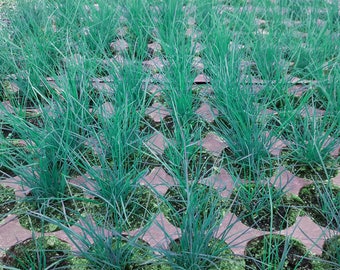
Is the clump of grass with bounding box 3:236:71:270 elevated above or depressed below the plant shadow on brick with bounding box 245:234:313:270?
above

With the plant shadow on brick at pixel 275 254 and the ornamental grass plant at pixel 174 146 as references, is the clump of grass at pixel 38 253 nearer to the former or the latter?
the ornamental grass plant at pixel 174 146

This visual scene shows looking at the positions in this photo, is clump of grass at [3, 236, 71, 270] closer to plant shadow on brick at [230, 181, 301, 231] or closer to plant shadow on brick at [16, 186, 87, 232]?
plant shadow on brick at [16, 186, 87, 232]

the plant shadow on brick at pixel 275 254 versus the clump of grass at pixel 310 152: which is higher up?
the clump of grass at pixel 310 152

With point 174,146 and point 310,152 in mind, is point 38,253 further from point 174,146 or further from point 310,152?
point 310,152

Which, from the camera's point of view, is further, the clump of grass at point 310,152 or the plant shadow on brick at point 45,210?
the clump of grass at point 310,152

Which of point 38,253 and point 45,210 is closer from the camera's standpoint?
point 38,253

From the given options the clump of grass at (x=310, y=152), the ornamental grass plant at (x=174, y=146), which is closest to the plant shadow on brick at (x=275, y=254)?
the ornamental grass plant at (x=174, y=146)

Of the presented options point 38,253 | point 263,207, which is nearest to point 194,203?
point 263,207

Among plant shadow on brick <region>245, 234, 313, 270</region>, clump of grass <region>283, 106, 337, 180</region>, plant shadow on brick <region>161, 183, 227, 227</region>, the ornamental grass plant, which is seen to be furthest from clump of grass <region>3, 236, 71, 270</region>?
clump of grass <region>283, 106, 337, 180</region>

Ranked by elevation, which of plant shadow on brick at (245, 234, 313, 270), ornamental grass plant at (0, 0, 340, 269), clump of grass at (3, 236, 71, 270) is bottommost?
plant shadow on brick at (245, 234, 313, 270)

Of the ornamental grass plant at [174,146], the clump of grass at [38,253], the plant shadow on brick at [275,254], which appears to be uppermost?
the ornamental grass plant at [174,146]

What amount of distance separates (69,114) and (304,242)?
598 mm

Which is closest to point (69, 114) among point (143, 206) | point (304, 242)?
point (143, 206)

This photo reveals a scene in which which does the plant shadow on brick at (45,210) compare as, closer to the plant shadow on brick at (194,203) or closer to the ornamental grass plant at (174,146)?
the ornamental grass plant at (174,146)
